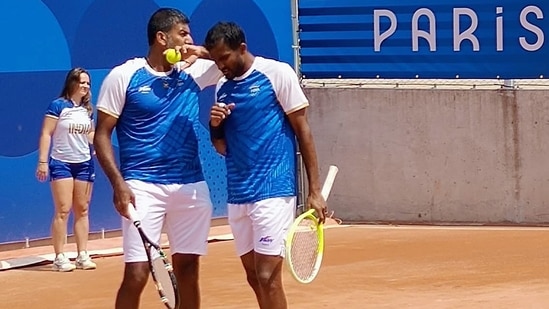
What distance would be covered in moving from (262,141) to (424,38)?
7006 mm

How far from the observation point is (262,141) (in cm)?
670

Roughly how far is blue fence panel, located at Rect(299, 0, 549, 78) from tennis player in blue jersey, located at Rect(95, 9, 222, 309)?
685 centimetres

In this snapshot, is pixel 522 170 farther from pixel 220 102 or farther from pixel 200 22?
pixel 220 102

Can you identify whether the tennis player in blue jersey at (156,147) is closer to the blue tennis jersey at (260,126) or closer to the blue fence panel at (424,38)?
the blue tennis jersey at (260,126)

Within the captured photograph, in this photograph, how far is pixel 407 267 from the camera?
10500mm

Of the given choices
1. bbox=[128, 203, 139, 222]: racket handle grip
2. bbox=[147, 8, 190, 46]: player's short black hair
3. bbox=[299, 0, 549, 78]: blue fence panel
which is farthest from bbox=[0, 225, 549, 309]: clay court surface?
bbox=[147, 8, 190, 46]: player's short black hair

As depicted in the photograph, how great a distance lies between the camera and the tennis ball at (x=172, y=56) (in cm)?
663

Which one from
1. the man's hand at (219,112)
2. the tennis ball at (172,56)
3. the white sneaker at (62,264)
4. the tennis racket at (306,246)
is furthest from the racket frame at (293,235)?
the white sneaker at (62,264)

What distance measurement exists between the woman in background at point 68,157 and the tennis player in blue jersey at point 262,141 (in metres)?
4.11

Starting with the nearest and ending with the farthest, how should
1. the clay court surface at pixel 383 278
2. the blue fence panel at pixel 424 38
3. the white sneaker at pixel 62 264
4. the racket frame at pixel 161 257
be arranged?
the racket frame at pixel 161 257 → the clay court surface at pixel 383 278 → the white sneaker at pixel 62 264 → the blue fence panel at pixel 424 38

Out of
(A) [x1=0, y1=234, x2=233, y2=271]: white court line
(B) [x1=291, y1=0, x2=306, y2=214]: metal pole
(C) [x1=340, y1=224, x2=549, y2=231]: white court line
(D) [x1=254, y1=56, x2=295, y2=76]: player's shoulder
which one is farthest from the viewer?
(B) [x1=291, y1=0, x2=306, y2=214]: metal pole

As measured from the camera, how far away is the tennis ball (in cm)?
663

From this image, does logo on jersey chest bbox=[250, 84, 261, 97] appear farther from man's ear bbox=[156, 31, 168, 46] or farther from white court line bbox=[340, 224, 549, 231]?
white court line bbox=[340, 224, 549, 231]

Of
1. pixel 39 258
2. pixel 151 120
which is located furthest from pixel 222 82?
pixel 39 258
